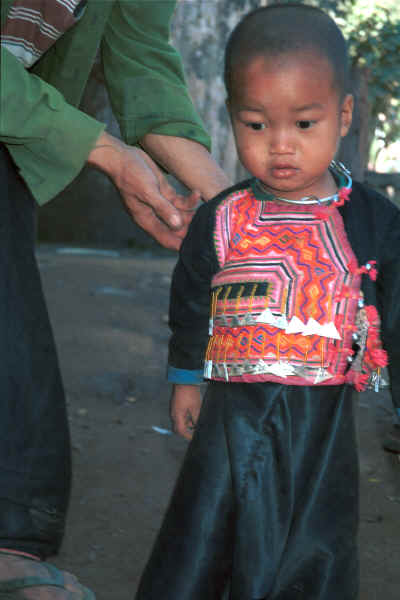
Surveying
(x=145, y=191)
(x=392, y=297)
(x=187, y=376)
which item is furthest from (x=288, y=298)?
(x=145, y=191)

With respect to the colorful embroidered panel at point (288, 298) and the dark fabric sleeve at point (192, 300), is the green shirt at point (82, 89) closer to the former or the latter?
the dark fabric sleeve at point (192, 300)

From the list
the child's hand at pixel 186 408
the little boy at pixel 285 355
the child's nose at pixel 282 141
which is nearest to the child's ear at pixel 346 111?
the little boy at pixel 285 355

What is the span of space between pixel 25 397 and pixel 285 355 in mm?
722

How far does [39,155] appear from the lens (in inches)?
75.2

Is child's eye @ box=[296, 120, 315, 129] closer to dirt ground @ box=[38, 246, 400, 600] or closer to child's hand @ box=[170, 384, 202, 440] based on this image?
child's hand @ box=[170, 384, 202, 440]

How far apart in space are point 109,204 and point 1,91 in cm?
714

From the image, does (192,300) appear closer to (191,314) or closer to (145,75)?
(191,314)

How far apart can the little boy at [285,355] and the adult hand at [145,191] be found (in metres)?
0.22

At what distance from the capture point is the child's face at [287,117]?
62.9 inches

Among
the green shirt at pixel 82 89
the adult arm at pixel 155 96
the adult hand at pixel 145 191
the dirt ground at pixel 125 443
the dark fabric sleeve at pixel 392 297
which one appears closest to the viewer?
the dark fabric sleeve at pixel 392 297

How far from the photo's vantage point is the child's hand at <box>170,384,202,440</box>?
1915 mm

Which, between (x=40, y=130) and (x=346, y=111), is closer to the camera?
(x=346, y=111)

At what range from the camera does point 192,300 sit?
71.9 inches

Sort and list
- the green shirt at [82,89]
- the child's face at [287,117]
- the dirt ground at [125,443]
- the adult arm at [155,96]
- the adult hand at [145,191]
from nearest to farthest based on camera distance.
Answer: the child's face at [287,117], the green shirt at [82,89], the adult hand at [145,191], the adult arm at [155,96], the dirt ground at [125,443]
